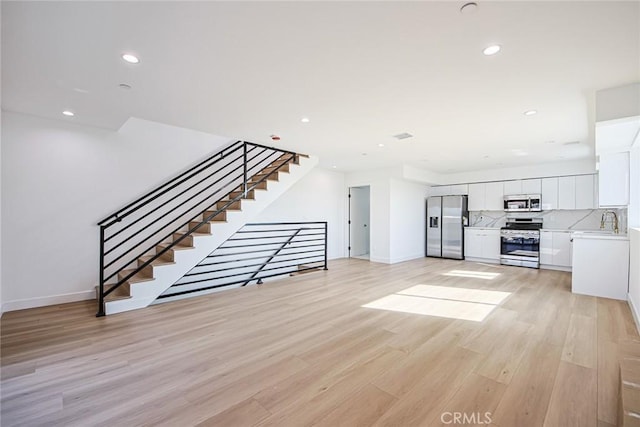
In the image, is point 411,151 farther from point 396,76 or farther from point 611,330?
point 611,330

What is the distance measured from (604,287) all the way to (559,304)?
3.53 ft

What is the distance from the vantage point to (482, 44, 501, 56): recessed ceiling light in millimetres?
2164

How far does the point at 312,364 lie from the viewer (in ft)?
7.48

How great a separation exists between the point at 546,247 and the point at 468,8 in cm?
671

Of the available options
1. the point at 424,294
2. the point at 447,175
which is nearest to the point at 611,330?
the point at 424,294

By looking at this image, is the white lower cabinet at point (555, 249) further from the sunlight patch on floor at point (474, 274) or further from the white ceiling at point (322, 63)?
the white ceiling at point (322, 63)

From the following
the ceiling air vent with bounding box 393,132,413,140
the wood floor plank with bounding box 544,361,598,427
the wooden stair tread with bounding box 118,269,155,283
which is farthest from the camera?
the ceiling air vent with bounding box 393,132,413,140

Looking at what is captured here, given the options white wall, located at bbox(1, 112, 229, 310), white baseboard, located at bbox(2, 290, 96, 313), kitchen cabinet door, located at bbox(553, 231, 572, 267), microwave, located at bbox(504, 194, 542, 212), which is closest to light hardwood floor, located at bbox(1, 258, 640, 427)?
white baseboard, located at bbox(2, 290, 96, 313)

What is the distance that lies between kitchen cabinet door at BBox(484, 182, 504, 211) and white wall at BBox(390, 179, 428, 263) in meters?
1.68

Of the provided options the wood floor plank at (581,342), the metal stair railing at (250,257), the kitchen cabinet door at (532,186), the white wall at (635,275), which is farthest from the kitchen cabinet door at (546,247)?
the metal stair railing at (250,257)

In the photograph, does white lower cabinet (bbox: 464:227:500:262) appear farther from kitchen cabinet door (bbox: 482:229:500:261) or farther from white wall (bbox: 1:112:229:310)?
white wall (bbox: 1:112:229:310)

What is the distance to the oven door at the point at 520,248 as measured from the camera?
6465 mm

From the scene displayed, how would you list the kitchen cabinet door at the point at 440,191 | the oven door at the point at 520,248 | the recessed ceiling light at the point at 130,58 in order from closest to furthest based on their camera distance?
the recessed ceiling light at the point at 130,58, the oven door at the point at 520,248, the kitchen cabinet door at the point at 440,191

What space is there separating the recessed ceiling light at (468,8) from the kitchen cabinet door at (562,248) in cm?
657
